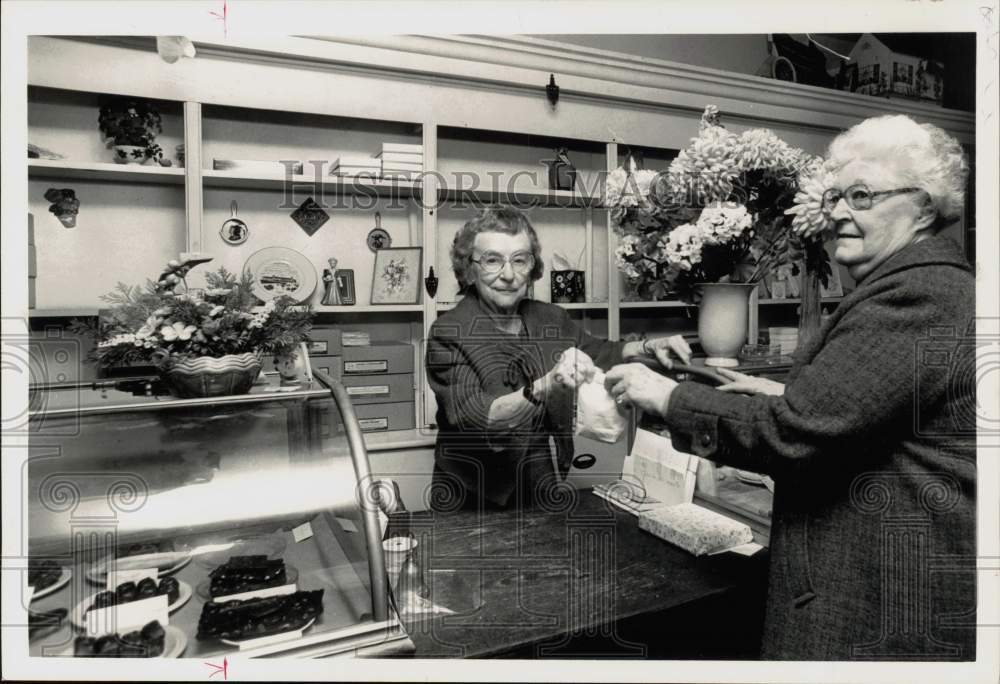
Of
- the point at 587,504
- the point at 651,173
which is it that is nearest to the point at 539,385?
the point at 587,504

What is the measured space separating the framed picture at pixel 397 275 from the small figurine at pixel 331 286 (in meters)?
0.17

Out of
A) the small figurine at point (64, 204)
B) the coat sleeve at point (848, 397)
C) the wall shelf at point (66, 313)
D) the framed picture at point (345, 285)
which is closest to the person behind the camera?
the coat sleeve at point (848, 397)

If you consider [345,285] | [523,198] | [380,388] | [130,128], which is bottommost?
[380,388]

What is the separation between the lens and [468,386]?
1.91 meters

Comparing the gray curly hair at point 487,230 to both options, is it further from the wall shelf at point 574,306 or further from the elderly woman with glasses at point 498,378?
the wall shelf at point 574,306

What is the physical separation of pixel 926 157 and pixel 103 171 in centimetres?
275

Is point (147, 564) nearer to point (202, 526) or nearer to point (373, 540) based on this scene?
point (202, 526)

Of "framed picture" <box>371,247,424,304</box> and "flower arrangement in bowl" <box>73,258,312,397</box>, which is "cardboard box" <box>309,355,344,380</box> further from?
"flower arrangement in bowl" <box>73,258,312,397</box>

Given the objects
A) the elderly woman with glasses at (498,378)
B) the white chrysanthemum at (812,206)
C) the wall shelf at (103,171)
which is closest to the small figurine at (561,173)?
the elderly woman with glasses at (498,378)

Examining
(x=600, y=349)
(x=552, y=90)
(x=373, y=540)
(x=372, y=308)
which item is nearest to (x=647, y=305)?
(x=600, y=349)

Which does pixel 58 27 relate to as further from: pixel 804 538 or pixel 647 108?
pixel 647 108

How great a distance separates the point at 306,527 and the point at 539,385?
0.83 metres

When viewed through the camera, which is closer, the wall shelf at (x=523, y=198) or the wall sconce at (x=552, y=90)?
the wall shelf at (x=523, y=198)

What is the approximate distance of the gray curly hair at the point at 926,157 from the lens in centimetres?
118
